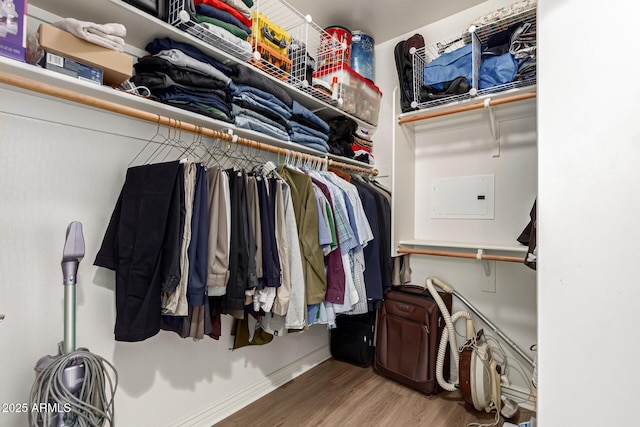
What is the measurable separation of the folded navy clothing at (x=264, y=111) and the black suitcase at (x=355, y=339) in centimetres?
156

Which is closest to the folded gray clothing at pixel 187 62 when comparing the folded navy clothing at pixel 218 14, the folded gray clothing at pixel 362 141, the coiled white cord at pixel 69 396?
the folded navy clothing at pixel 218 14

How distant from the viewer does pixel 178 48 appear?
1334 mm

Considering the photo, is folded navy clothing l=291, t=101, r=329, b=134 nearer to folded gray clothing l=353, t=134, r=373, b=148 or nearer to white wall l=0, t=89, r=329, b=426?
folded gray clothing l=353, t=134, r=373, b=148

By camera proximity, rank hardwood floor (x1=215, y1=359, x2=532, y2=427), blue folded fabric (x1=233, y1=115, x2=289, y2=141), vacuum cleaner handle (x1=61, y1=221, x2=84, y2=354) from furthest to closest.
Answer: hardwood floor (x1=215, y1=359, x2=532, y2=427) < blue folded fabric (x1=233, y1=115, x2=289, y2=141) < vacuum cleaner handle (x1=61, y1=221, x2=84, y2=354)

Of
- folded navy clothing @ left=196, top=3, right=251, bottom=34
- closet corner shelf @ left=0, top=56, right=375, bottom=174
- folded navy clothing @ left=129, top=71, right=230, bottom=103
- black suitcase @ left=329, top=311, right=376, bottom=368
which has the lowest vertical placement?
black suitcase @ left=329, top=311, right=376, bottom=368

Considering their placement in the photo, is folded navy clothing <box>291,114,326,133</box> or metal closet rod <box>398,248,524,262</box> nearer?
metal closet rod <box>398,248,524,262</box>

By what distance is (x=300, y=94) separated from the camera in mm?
1884

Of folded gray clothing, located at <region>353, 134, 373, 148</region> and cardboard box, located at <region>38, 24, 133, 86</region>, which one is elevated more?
folded gray clothing, located at <region>353, 134, 373, 148</region>

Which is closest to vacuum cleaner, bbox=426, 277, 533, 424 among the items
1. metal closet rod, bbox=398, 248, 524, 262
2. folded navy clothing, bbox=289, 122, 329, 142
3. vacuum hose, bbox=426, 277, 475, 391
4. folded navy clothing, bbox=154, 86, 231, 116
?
vacuum hose, bbox=426, 277, 475, 391

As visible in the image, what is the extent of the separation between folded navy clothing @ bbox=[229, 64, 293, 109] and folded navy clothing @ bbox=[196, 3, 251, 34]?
0.19m

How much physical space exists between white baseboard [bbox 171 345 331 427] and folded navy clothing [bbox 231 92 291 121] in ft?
5.56

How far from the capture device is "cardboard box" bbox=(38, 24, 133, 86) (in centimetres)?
96

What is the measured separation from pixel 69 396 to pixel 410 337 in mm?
1815

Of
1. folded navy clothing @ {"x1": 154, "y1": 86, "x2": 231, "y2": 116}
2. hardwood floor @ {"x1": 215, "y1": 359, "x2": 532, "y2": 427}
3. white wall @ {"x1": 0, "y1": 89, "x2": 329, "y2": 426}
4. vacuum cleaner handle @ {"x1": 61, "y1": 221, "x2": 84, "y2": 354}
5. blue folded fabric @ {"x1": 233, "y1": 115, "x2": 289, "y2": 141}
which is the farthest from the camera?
hardwood floor @ {"x1": 215, "y1": 359, "x2": 532, "y2": 427}
